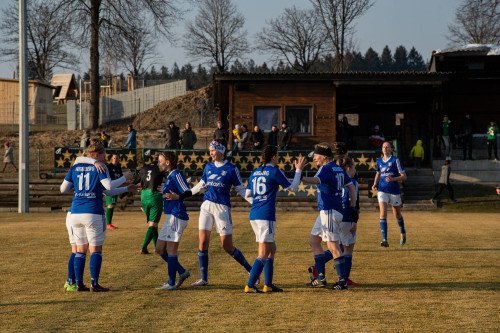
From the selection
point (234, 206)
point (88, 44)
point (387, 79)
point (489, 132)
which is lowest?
point (234, 206)

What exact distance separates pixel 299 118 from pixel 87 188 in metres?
24.4

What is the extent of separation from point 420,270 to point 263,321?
4.46 m

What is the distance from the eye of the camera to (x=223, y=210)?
31.8 ft

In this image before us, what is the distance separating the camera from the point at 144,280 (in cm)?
1025

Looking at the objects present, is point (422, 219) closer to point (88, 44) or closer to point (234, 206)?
point (234, 206)

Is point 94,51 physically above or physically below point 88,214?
above

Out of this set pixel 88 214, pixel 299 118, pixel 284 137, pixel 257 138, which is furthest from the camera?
pixel 299 118

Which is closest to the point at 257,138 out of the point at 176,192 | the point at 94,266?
the point at 176,192

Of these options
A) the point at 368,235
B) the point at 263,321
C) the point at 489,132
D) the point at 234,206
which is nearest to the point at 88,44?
the point at 234,206

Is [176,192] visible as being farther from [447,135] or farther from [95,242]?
[447,135]

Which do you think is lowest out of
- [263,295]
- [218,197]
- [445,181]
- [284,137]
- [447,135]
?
[263,295]

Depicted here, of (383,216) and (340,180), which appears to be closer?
(340,180)

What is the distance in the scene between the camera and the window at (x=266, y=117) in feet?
108

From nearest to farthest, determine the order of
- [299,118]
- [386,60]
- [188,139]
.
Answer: [188,139] < [299,118] < [386,60]
